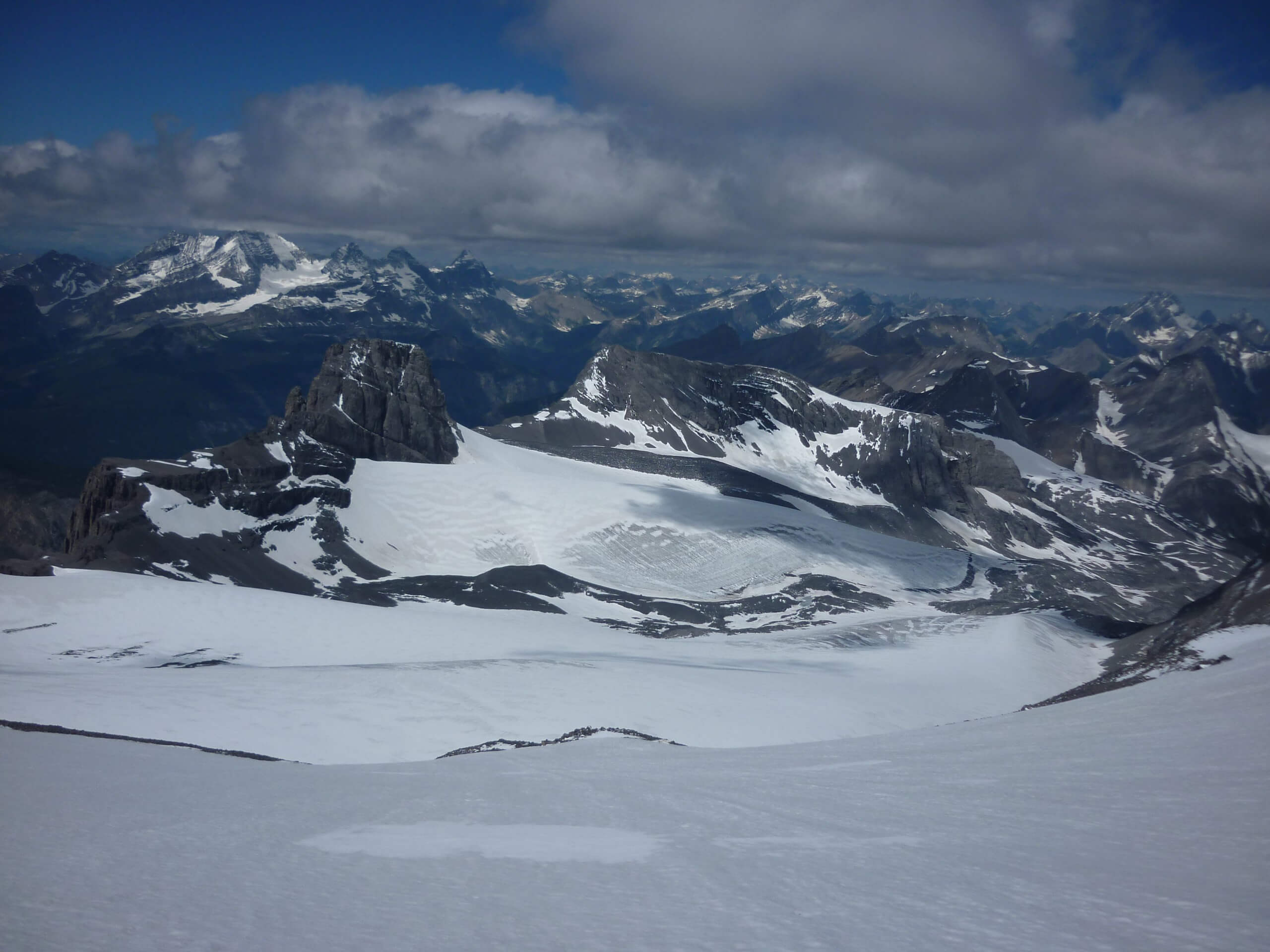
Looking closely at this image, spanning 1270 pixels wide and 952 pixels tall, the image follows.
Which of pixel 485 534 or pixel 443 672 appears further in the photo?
pixel 485 534

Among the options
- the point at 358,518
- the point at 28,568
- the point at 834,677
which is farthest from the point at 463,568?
the point at 834,677

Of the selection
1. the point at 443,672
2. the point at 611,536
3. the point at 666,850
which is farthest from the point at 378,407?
the point at 666,850

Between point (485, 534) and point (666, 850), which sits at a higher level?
point (485, 534)

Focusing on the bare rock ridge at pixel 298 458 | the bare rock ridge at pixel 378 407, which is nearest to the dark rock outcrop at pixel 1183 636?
the bare rock ridge at pixel 298 458

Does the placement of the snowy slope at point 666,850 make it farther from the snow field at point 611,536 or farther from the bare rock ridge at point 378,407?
the bare rock ridge at point 378,407

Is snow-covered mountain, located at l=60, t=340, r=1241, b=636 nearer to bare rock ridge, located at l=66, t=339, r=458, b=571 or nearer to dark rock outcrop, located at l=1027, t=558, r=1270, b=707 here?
bare rock ridge, located at l=66, t=339, r=458, b=571

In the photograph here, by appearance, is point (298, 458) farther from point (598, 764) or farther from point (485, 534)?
point (598, 764)
